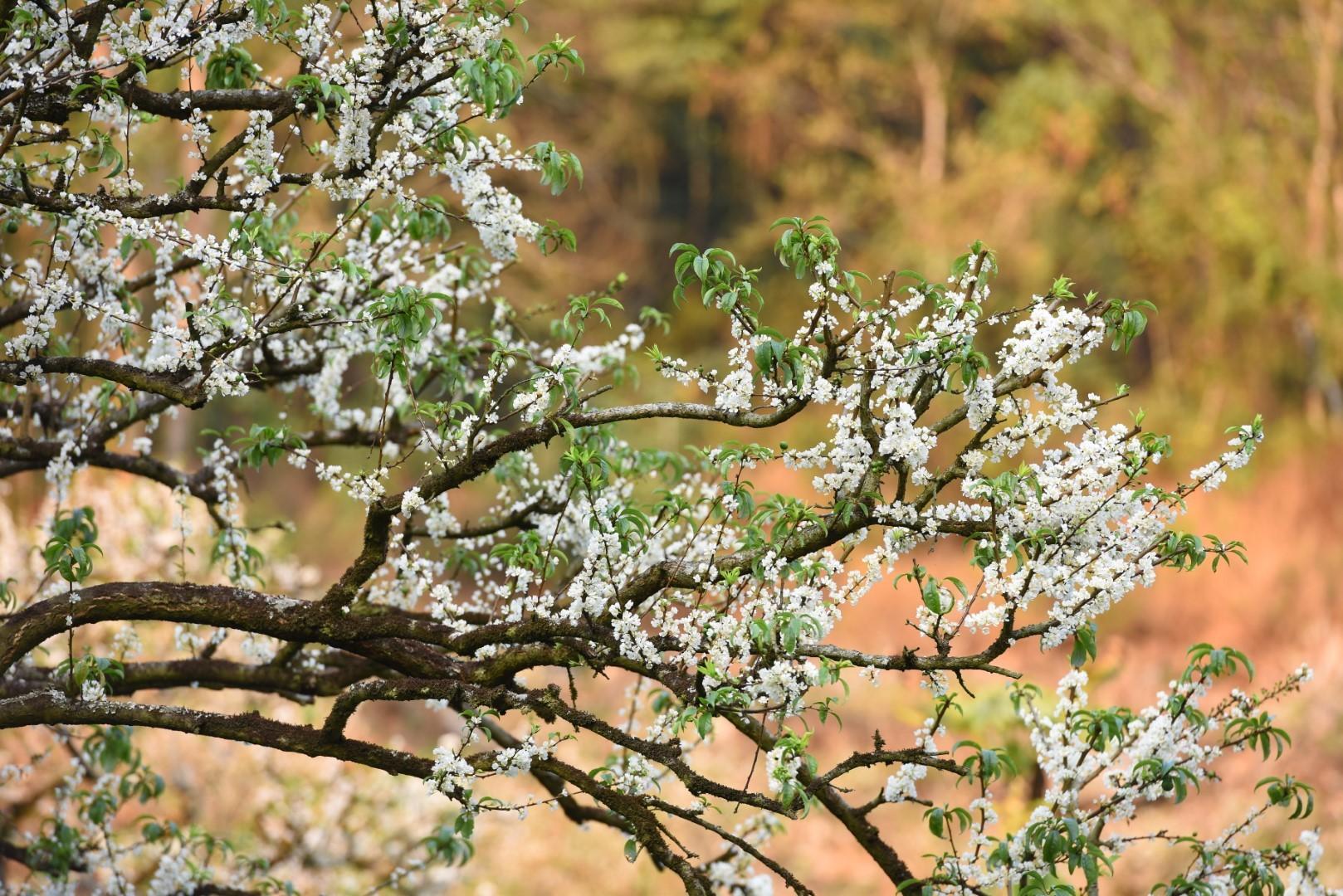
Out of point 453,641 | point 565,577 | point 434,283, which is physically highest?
point 434,283

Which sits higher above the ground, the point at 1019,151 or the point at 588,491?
the point at 1019,151

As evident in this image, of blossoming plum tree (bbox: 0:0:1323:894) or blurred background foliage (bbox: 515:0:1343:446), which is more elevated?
blurred background foliage (bbox: 515:0:1343:446)

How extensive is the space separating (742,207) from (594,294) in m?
19.7

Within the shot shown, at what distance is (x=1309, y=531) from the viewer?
13.2 metres

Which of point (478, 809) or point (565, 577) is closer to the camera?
point (478, 809)

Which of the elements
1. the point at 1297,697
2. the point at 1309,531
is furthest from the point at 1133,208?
the point at 1297,697

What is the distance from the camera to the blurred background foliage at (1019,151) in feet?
51.3

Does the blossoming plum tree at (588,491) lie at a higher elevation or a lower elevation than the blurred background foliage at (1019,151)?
lower

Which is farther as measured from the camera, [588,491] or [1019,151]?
[1019,151]

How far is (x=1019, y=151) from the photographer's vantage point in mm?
18234

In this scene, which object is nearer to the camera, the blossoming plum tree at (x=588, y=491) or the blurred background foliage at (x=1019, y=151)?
the blossoming plum tree at (x=588, y=491)

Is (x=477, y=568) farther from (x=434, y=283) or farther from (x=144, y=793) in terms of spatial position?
(x=144, y=793)

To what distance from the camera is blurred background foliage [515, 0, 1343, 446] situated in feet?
51.3

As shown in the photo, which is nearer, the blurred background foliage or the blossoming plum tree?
the blossoming plum tree
